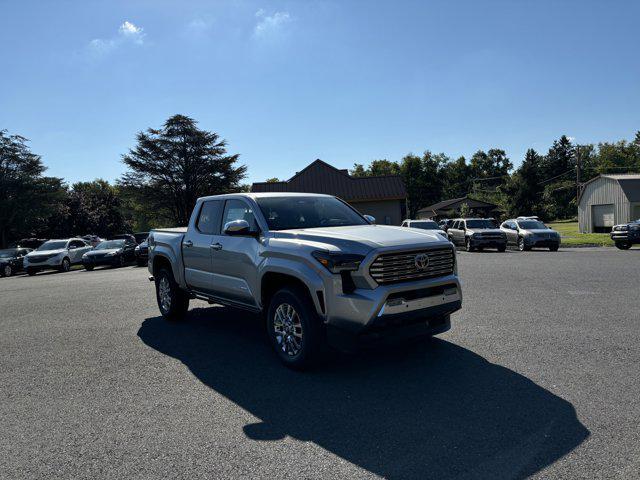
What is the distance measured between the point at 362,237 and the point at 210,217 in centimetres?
288

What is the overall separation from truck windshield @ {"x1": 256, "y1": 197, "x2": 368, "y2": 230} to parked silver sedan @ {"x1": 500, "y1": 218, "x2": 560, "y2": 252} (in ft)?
66.4

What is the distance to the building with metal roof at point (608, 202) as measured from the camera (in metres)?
39.0

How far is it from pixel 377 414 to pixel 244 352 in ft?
8.07

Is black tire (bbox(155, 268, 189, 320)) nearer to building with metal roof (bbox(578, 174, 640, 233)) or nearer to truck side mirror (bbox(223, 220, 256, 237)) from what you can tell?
truck side mirror (bbox(223, 220, 256, 237))

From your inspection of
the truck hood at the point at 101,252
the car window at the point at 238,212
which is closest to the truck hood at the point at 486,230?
the truck hood at the point at 101,252

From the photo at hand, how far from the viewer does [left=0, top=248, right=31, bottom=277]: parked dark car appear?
82.3 feet

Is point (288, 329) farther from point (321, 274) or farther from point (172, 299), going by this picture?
point (172, 299)

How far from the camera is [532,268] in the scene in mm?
14492

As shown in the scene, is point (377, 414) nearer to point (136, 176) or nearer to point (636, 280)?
point (636, 280)

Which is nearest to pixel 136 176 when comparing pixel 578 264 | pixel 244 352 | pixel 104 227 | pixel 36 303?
pixel 104 227

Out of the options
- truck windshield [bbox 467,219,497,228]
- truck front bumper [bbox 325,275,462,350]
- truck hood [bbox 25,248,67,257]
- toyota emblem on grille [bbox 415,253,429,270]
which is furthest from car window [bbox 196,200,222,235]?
truck hood [bbox 25,248,67,257]

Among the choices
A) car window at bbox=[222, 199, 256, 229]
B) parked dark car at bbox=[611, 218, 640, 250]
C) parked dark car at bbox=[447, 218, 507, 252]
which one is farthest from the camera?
parked dark car at bbox=[447, 218, 507, 252]

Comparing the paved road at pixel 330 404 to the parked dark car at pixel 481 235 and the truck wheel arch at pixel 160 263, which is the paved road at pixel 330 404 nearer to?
the truck wheel arch at pixel 160 263

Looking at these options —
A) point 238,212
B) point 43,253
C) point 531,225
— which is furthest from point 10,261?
point 531,225
